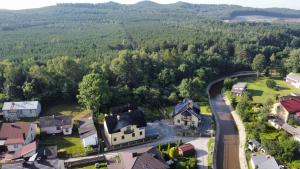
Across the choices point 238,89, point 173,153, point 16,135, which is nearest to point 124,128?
point 173,153

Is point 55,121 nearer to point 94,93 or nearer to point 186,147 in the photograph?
point 94,93

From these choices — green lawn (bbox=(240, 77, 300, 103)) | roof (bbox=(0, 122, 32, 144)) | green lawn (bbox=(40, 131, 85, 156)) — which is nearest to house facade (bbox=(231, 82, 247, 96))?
green lawn (bbox=(240, 77, 300, 103))

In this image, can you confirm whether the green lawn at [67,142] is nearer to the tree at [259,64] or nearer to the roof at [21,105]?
the roof at [21,105]

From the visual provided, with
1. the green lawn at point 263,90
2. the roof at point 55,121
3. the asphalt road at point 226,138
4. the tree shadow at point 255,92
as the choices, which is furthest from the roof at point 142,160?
the tree shadow at point 255,92

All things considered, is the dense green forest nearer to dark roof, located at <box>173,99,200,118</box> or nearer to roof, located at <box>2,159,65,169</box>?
dark roof, located at <box>173,99,200,118</box>

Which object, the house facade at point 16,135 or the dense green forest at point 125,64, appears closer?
the house facade at point 16,135

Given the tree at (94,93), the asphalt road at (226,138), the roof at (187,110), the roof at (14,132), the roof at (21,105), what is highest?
the tree at (94,93)
